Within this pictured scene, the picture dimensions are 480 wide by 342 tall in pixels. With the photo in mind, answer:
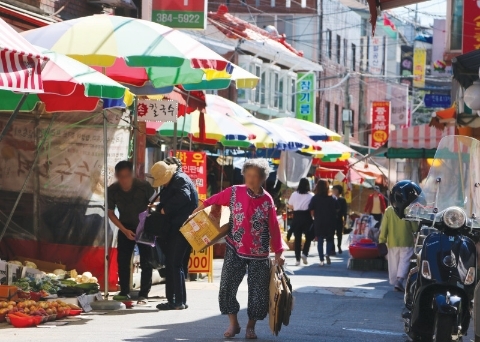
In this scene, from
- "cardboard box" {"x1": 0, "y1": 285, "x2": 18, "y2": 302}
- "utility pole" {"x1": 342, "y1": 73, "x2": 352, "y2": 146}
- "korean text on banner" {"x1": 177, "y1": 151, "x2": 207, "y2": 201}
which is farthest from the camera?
"utility pole" {"x1": 342, "y1": 73, "x2": 352, "y2": 146}

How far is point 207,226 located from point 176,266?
87.7 inches

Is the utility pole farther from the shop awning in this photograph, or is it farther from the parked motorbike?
the parked motorbike

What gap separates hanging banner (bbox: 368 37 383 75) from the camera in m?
71.8

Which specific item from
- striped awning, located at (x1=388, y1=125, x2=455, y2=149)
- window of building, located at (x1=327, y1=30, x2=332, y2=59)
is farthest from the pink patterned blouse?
window of building, located at (x1=327, y1=30, x2=332, y2=59)

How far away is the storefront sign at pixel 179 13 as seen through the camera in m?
21.9

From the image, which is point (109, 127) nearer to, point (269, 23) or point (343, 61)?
point (269, 23)

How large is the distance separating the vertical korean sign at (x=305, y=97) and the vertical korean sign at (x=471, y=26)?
32144 mm

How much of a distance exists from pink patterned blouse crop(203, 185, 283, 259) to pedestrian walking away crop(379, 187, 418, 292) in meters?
6.60

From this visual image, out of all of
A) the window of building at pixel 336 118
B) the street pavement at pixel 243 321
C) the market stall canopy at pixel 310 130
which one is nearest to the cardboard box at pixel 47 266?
the street pavement at pixel 243 321

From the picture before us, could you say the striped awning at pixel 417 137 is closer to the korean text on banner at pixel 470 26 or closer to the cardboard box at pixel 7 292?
the korean text on banner at pixel 470 26

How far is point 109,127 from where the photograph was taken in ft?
50.7

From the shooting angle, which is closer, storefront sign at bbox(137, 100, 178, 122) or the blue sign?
storefront sign at bbox(137, 100, 178, 122)

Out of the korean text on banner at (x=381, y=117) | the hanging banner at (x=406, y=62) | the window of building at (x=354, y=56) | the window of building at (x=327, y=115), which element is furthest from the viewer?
the hanging banner at (x=406, y=62)

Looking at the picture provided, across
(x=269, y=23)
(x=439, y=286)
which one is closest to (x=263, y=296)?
(x=439, y=286)
